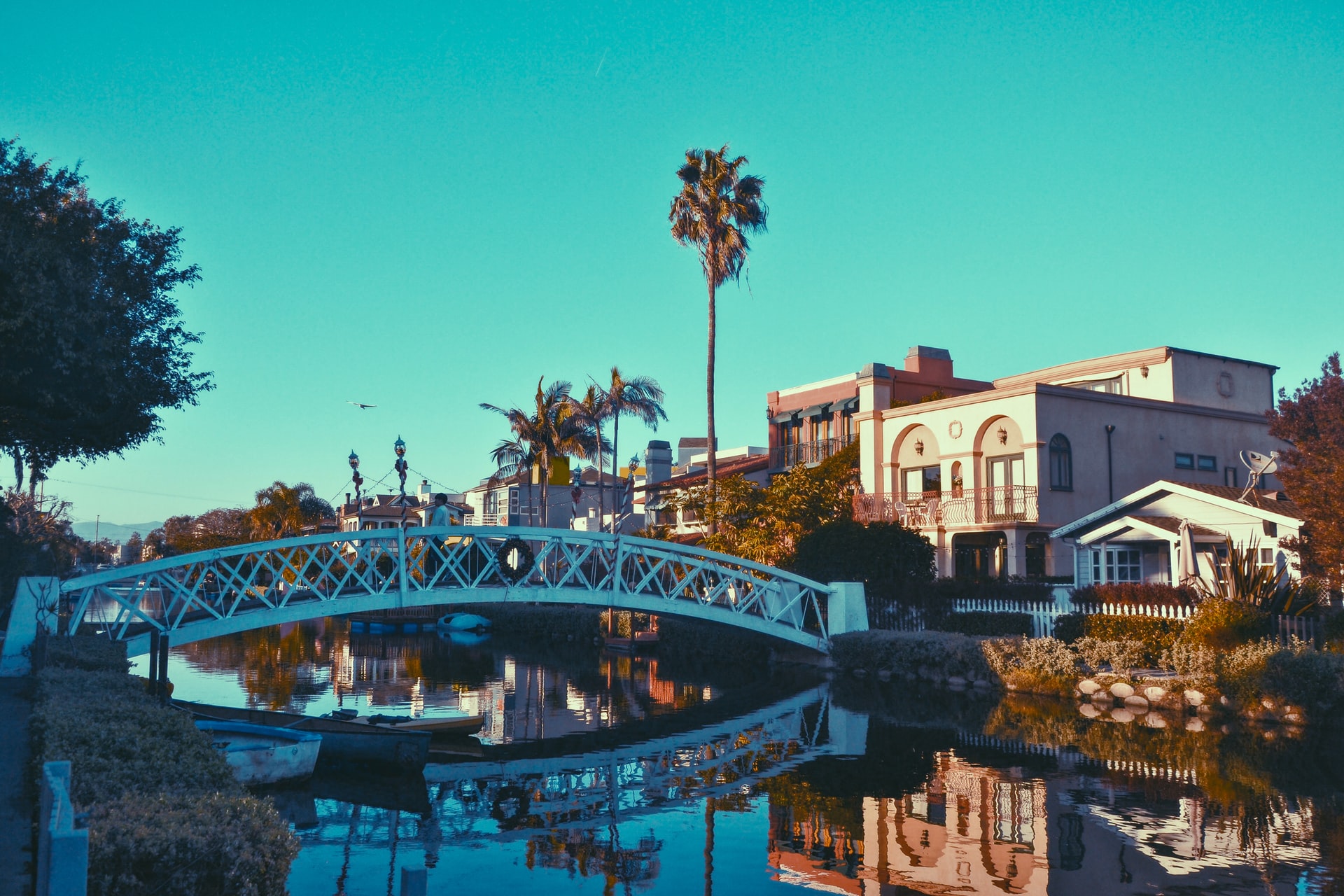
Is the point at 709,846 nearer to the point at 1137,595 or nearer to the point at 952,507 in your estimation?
the point at 1137,595

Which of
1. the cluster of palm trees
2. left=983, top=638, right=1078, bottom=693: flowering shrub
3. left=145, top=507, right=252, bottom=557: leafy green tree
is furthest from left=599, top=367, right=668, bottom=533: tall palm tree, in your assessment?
left=145, top=507, right=252, bottom=557: leafy green tree

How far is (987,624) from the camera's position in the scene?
29.4 metres

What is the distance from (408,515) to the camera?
8856 centimetres

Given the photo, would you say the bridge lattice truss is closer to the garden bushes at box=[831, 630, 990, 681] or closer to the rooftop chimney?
the garden bushes at box=[831, 630, 990, 681]

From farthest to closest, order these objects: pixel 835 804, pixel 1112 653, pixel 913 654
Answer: pixel 913 654 < pixel 1112 653 < pixel 835 804

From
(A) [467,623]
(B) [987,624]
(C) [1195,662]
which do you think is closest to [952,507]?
(B) [987,624]

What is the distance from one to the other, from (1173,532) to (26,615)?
27635mm

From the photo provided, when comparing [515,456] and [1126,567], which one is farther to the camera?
[515,456]

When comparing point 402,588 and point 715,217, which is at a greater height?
point 715,217

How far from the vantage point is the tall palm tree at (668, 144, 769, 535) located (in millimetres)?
39750

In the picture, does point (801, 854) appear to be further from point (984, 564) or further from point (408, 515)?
point (408, 515)

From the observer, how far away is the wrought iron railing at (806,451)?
47.2 m

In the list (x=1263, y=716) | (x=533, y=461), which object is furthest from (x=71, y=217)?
(x=533, y=461)

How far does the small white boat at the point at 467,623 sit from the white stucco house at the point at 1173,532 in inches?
1241
